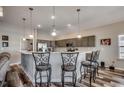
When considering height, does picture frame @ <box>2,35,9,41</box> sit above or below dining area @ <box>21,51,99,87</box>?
above

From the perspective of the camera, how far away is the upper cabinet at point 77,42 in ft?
25.3

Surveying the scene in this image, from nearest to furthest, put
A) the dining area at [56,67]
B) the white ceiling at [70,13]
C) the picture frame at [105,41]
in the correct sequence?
1. the dining area at [56,67]
2. the white ceiling at [70,13]
3. the picture frame at [105,41]

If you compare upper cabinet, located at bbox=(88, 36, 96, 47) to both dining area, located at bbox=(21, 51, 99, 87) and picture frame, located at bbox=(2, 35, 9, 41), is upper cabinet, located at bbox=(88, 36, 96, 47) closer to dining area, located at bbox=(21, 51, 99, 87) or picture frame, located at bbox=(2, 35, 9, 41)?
dining area, located at bbox=(21, 51, 99, 87)

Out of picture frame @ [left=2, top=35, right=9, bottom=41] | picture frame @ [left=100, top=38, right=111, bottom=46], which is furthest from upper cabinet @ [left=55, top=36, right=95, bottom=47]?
picture frame @ [left=2, top=35, right=9, bottom=41]

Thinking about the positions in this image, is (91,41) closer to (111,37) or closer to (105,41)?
(105,41)

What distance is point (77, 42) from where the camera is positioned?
8898 millimetres

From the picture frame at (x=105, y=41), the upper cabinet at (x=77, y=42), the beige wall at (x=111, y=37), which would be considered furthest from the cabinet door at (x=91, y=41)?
the picture frame at (x=105, y=41)

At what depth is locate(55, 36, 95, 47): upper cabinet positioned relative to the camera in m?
7.71

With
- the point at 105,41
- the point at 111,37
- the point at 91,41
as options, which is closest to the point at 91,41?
the point at 91,41

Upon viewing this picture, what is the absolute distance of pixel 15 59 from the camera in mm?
7734

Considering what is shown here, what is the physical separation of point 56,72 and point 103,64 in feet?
12.8

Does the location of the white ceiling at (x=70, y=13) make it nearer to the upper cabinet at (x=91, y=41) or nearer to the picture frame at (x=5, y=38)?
the upper cabinet at (x=91, y=41)

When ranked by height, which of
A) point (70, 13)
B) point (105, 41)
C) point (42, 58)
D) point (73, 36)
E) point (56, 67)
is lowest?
point (56, 67)

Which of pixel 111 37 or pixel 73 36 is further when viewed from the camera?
pixel 73 36
